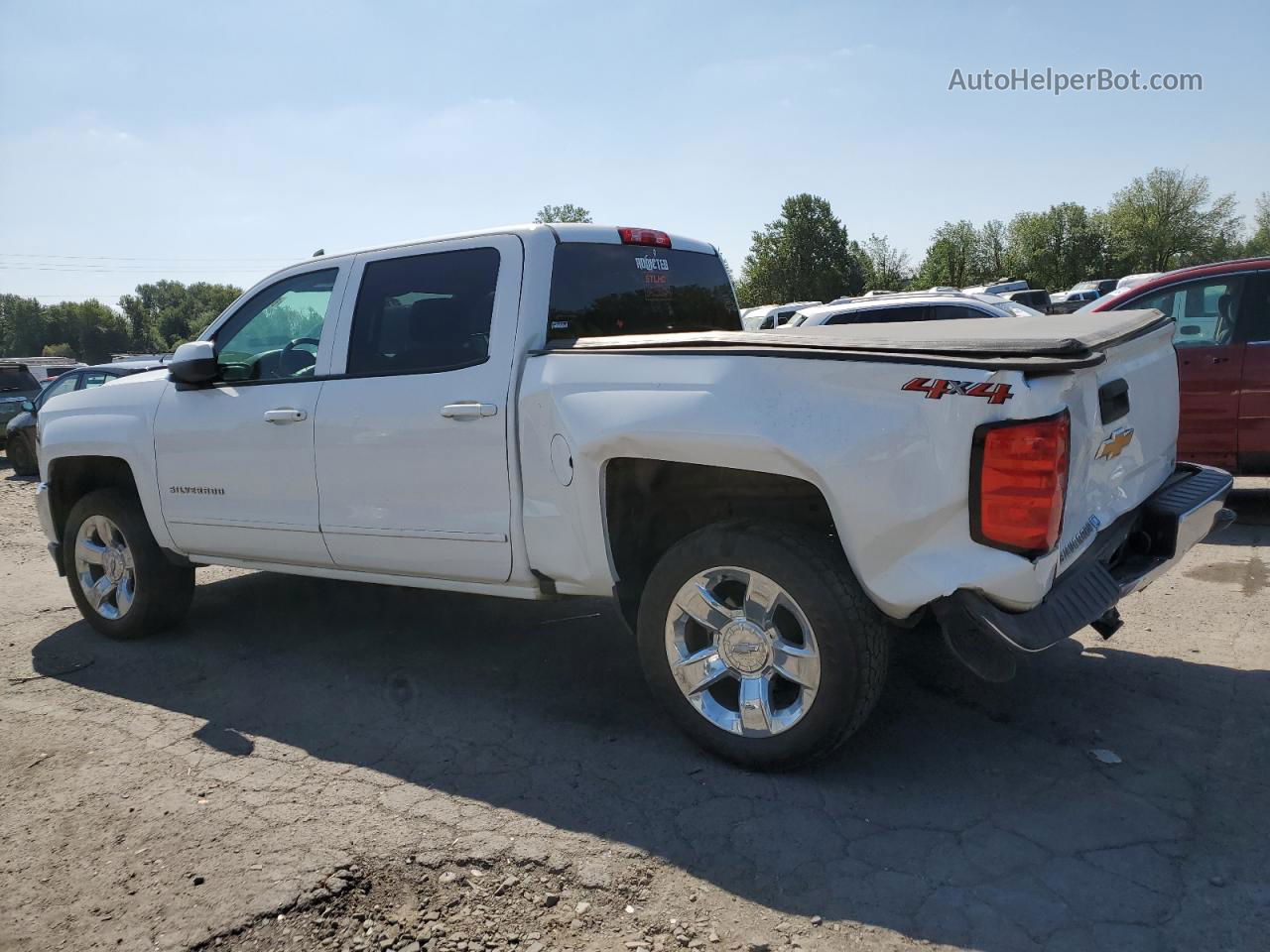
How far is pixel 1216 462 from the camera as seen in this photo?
22.5ft

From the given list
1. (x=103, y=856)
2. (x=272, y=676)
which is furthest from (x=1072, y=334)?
(x=272, y=676)

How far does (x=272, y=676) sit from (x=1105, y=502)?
378 cm

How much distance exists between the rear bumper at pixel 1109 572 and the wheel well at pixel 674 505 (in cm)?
68

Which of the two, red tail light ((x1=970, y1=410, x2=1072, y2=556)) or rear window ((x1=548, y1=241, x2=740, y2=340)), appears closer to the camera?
red tail light ((x1=970, y1=410, x2=1072, y2=556))

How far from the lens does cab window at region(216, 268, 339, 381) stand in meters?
4.60

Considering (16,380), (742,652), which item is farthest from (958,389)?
(16,380)

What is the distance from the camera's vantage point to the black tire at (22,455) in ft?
48.7

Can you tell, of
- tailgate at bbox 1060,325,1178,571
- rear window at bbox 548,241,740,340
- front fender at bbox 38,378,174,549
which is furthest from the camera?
front fender at bbox 38,378,174,549

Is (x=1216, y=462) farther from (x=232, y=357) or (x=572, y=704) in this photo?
(x=232, y=357)

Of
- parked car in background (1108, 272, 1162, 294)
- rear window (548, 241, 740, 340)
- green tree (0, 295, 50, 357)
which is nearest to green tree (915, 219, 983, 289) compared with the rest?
parked car in background (1108, 272, 1162, 294)

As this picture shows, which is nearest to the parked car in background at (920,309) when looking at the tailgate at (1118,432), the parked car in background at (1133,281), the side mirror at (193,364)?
the parked car in background at (1133,281)

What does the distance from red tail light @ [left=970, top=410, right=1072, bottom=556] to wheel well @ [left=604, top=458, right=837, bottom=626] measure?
683 mm

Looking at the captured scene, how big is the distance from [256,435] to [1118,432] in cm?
370

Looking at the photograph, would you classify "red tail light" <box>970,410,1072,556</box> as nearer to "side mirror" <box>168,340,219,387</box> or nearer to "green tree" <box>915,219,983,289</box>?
"side mirror" <box>168,340,219,387</box>
